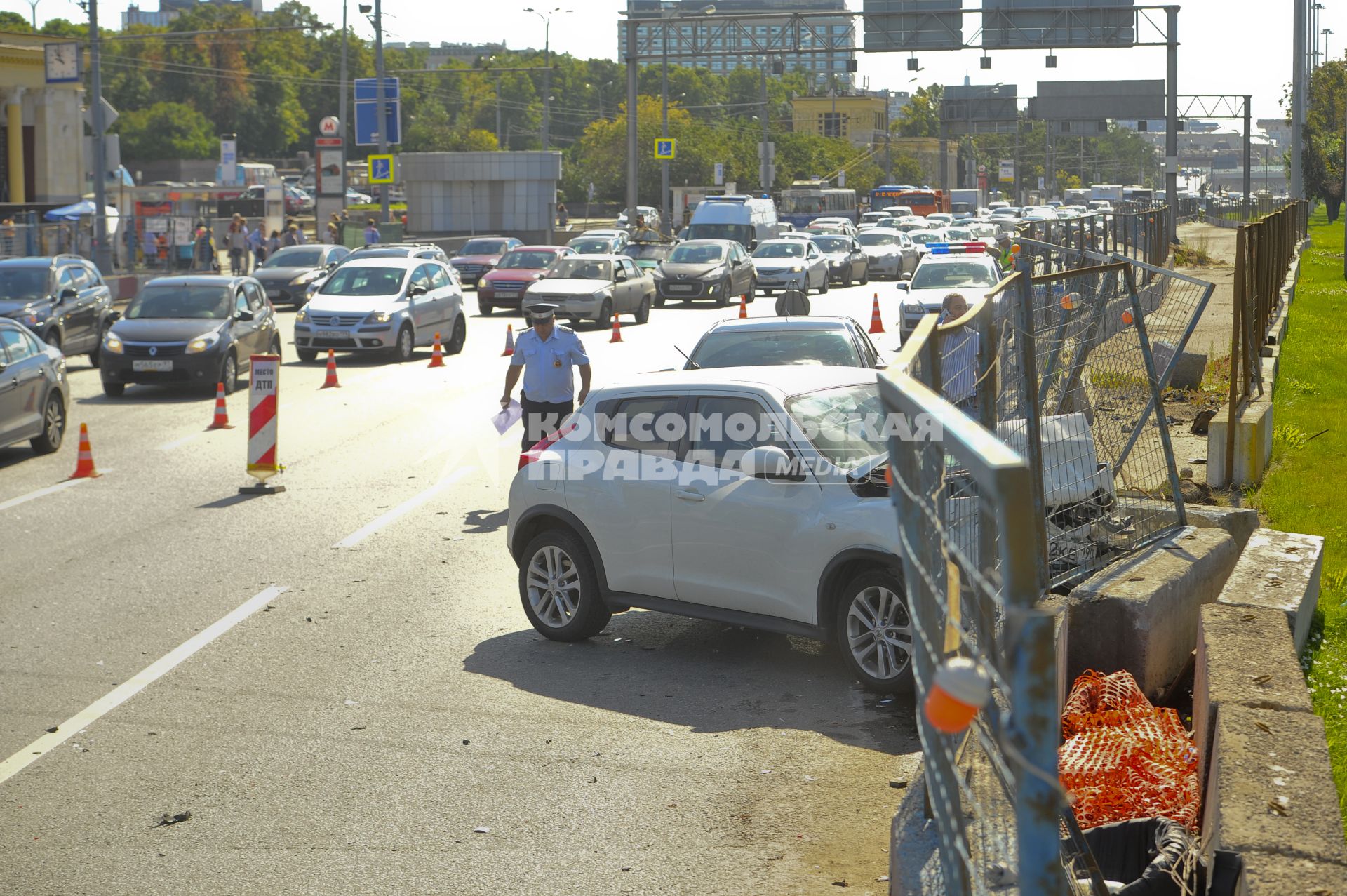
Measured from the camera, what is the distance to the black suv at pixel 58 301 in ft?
78.4

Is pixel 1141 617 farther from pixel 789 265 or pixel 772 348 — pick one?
pixel 789 265

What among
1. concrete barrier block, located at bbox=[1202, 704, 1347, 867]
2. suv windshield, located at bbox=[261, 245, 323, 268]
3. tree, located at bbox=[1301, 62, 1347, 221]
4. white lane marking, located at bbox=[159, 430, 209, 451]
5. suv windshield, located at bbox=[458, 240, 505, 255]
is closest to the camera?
concrete barrier block, located at bbox=[1202, 704, 1347, 867]

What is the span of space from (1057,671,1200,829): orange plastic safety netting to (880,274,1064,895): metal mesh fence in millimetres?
1332

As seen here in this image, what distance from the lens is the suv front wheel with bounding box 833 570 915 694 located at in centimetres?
791

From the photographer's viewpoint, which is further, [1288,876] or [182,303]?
[182,303]

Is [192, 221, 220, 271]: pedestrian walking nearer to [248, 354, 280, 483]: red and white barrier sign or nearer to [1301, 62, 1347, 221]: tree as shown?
[248, 354, 280, 483]: red and white barrier sign

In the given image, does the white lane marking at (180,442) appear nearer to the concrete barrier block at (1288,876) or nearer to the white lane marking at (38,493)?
the white lane marking at (38,493)

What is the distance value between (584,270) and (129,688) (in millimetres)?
25965

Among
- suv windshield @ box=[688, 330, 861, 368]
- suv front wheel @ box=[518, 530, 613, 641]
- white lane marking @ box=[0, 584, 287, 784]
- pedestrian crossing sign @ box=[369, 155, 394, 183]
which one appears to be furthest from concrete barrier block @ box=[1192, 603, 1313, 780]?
pedestrian crossing sign @ box=[369, 155, 394, 183]

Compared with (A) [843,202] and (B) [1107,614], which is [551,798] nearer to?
(B) [1107,614]

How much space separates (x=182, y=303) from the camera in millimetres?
22656

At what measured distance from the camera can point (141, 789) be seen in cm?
687

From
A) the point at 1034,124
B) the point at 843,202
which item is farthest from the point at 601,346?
the point at 1034,124

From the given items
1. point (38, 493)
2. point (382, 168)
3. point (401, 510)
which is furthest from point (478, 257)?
point (401, 510)
